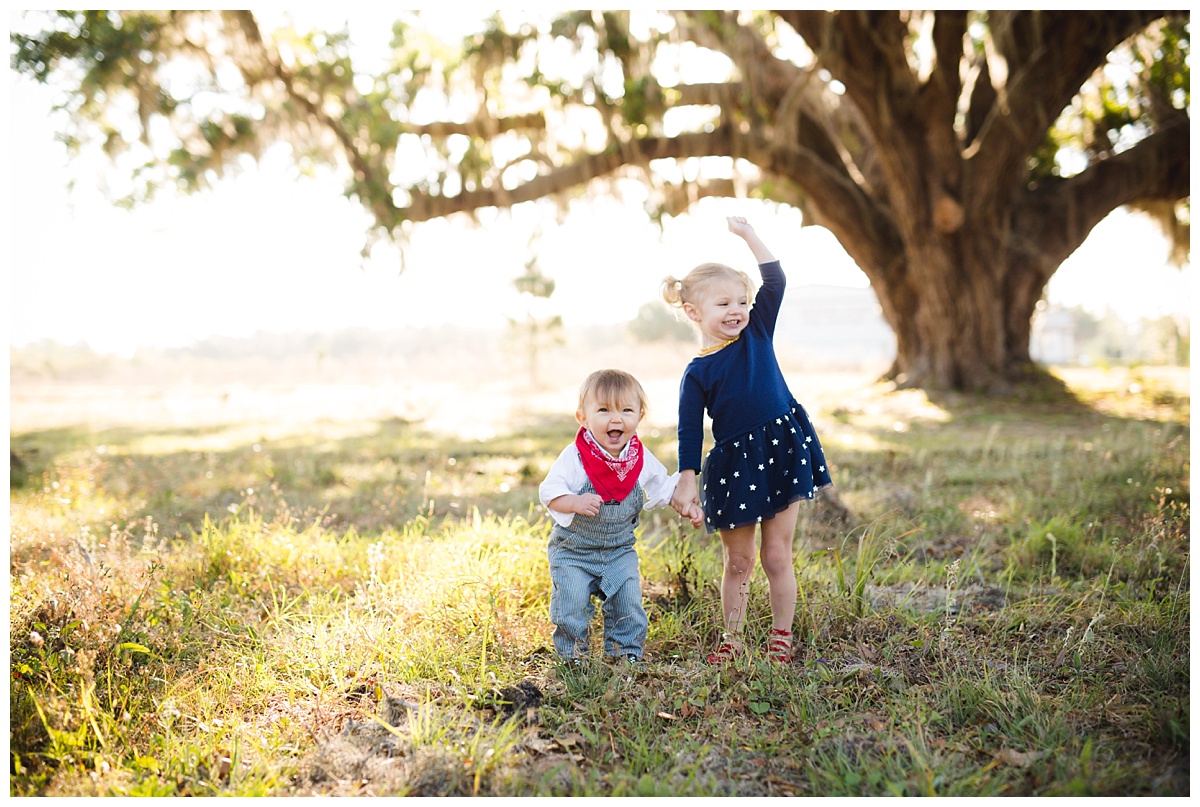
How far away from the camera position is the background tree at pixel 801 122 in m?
8.85

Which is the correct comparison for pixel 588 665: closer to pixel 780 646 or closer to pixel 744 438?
pixel 780 646

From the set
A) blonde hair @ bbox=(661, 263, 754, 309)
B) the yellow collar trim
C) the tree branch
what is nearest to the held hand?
the yellow collar trim

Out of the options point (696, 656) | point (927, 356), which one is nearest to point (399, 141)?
point (927, 356)

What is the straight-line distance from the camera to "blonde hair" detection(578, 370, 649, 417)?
271 centimetres

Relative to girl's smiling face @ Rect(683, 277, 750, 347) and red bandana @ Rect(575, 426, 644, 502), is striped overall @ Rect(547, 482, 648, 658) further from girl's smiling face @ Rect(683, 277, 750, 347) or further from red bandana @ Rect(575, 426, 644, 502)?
girl's smiling face @ Rect(683, 277, 750, 347)

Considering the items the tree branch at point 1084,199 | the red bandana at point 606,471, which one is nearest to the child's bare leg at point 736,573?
the red bandana at point 606,471

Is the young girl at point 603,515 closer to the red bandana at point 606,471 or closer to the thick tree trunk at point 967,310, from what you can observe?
the red bandana at point 606,471

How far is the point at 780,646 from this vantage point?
2.76 meters

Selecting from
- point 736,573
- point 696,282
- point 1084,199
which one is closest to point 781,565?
point 736,573

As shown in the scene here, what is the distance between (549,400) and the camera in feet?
51.2

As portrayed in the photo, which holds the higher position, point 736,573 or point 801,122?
point 801,122

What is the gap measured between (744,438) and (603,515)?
558 mm

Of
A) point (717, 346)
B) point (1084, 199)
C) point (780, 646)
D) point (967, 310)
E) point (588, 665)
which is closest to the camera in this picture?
point (588, 665)
